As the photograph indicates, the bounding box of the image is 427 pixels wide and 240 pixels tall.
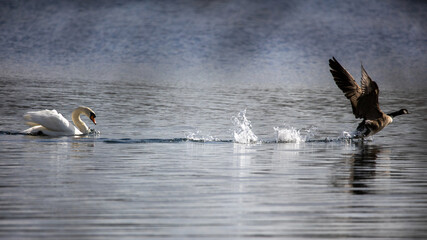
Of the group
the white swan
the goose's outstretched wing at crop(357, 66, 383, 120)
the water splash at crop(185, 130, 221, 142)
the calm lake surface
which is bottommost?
the calm lake surface

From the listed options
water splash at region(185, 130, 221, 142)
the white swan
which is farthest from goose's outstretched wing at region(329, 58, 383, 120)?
the white swan

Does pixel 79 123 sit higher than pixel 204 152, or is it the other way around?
A: pixel 79 123

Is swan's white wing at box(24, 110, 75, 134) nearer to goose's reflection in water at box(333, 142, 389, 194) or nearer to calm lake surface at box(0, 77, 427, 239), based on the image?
calm lake surface at box(0, 77, 427, 239)

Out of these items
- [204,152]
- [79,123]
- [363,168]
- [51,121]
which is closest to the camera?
[363,168]

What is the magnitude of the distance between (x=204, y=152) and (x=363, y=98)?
4.43m

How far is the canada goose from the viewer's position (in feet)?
60.5

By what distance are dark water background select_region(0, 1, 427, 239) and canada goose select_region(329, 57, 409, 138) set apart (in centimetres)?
48

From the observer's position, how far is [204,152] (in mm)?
16031

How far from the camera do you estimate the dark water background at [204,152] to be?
9.14 meters

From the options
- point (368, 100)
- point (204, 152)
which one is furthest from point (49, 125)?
point (368, 100)

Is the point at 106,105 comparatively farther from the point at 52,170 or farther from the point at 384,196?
the point at 384,196

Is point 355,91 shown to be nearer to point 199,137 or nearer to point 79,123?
point 199,137

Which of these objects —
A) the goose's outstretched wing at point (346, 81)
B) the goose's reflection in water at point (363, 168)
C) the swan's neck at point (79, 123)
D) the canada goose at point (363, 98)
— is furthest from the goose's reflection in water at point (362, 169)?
the swan's neck at point (79, 123)

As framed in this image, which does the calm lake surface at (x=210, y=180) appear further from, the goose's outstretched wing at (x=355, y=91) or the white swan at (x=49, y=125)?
the goose's outstretched wing at (x=355, y=91)
